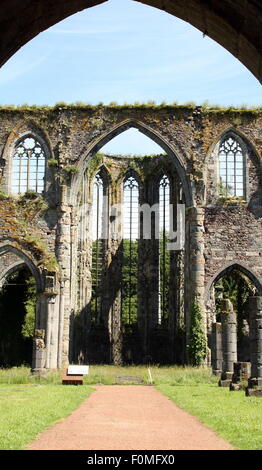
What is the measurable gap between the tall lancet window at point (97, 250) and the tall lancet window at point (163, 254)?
270cm

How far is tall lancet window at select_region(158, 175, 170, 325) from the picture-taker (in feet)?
97.8

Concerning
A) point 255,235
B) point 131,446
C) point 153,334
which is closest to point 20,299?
point 153,334

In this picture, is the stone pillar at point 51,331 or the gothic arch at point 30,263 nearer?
the stone pillar at point 51,331

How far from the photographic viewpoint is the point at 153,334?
29391mm

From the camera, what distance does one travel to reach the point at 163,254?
3005cm

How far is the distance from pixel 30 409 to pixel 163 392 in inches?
221

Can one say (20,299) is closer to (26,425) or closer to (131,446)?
(26,425)

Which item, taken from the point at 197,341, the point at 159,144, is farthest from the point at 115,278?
the point at 159,144

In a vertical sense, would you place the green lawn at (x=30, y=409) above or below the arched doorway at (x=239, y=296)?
below

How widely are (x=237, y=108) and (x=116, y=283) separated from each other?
9.49m

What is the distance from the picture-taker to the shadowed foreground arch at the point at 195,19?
404cm

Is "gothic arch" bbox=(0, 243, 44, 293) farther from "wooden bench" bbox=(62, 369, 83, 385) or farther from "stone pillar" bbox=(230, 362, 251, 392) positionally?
"stone pillar" bbox=(230, 362, 251, 392)

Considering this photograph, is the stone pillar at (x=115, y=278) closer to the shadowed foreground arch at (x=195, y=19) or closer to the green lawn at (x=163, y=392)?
the green lawn at (x=163, y=392)

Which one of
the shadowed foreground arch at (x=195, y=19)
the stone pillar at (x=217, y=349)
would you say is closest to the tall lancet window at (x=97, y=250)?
the stone pillar at (x=217, y=349)
